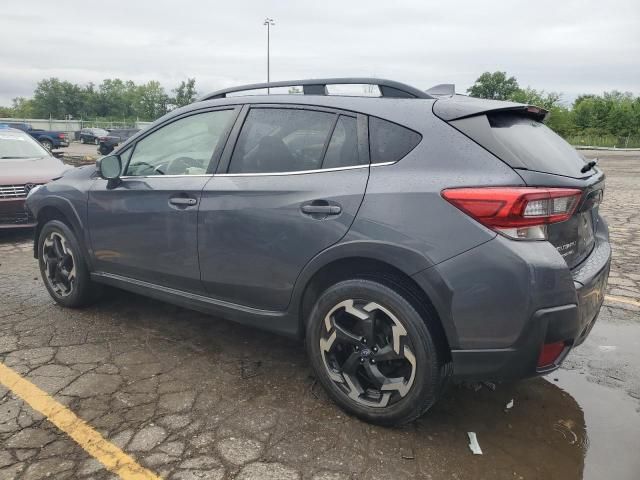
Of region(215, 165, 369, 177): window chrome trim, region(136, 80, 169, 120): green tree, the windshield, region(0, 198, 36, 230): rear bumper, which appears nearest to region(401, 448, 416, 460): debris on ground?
region(215, 165, 369, 177): window chrome trim

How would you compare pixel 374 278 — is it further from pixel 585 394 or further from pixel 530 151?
pixel 585 394

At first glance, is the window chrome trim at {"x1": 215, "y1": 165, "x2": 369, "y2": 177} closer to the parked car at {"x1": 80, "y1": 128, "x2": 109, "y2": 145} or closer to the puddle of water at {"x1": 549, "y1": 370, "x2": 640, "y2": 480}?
the puddle of water at {"x1": 549, "y1": 370, "x2": 640, "y2": 480}

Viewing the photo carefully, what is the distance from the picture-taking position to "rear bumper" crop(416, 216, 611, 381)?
6.69ft

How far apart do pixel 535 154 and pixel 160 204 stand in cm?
221

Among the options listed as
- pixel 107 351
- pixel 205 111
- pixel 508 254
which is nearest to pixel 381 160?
pixel 508 254

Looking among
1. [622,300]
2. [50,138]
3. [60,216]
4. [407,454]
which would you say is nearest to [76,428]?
[407,454]

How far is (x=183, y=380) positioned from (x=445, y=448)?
153 cm

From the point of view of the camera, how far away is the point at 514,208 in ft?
6.74

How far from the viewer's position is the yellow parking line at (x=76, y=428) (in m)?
2.17

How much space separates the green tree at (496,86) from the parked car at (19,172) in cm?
7734

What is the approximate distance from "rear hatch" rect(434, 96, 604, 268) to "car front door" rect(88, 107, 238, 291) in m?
1.44

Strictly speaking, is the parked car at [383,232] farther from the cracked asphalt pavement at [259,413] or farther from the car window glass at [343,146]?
the cracked asphalt pavement at [259,413]

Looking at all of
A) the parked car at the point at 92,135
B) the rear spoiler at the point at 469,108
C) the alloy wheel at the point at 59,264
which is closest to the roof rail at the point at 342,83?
the rear spoiler at the point at 469,108

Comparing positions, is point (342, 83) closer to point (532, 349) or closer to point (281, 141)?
point (281, 141)
